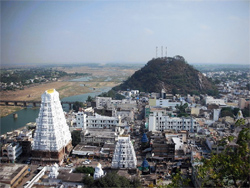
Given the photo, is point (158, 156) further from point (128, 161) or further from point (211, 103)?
point (211, 103)

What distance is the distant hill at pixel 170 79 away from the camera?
35.9 meters

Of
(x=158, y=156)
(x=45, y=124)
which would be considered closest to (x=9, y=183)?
(x=45, y=124)

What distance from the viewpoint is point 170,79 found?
37500 mm

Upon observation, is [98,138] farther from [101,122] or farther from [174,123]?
[174,123]

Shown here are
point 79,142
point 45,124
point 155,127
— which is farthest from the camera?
point 155,127

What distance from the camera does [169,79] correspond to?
3750 cm

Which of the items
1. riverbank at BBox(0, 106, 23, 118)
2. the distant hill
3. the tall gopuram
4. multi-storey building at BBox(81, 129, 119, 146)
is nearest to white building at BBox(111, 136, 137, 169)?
multi-storey building at BBox(81, 129, 119, 146)

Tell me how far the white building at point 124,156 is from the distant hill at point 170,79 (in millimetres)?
23717

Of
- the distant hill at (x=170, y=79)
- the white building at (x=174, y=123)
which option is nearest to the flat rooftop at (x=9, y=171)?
the white building at (x=174, y=123)

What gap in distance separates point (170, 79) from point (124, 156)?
2766cm

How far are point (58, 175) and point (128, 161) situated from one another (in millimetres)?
3372

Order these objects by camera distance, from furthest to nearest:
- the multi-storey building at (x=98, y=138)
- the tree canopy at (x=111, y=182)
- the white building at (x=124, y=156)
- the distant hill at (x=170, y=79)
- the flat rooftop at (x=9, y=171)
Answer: the distant hill at (x=170, y=79) → the multi-storey building at (x=98, y=138) → the white building at (x=124, y=156) → the flat rooftop at (x=9, y=171) → the tree canopy at (x=111, y=182)

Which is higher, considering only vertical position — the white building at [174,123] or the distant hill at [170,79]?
the distant hill at [170,79]

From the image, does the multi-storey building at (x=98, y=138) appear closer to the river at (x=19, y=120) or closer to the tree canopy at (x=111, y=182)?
the tree canopy at (x=111, y=182)
